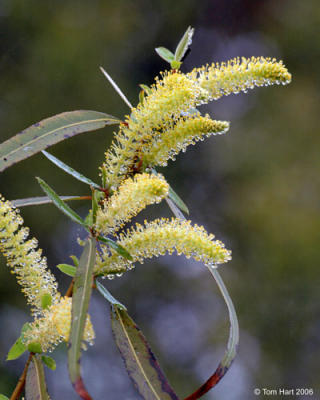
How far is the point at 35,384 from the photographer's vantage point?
101cm

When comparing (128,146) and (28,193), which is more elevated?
(28,193)

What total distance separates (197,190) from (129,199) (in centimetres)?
442

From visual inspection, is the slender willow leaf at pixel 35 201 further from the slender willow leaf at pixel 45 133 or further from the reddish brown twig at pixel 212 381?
the reddish brown twig at pixel 212 381

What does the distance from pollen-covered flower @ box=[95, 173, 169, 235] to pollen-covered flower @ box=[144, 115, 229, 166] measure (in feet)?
0.19

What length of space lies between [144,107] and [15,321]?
3582 mm

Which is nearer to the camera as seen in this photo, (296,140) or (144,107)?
(144,107)

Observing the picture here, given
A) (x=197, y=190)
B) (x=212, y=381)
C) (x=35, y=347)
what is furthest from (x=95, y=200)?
(x=197, y=190)

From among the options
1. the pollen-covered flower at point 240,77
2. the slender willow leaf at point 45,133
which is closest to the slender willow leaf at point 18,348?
the slender willow leaf at point 45,133

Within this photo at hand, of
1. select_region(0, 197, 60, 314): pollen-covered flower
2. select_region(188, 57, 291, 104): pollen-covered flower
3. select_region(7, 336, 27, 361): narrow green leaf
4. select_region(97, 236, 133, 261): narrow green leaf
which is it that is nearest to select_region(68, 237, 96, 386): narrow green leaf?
select_region(97, 236, 133, 261): narrow green leaf

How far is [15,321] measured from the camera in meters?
4.20

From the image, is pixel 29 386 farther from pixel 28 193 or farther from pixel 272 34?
pixel 272 34

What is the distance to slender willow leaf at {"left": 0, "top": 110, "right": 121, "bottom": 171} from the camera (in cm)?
101

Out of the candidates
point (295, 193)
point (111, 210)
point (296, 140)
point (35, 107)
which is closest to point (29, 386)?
point (111, 210)

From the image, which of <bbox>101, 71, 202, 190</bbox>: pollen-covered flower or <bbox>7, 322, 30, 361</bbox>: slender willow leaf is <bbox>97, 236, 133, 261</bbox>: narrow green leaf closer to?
<bbox>101, 71, 202, 190</bbox>: pollen-covered flower
